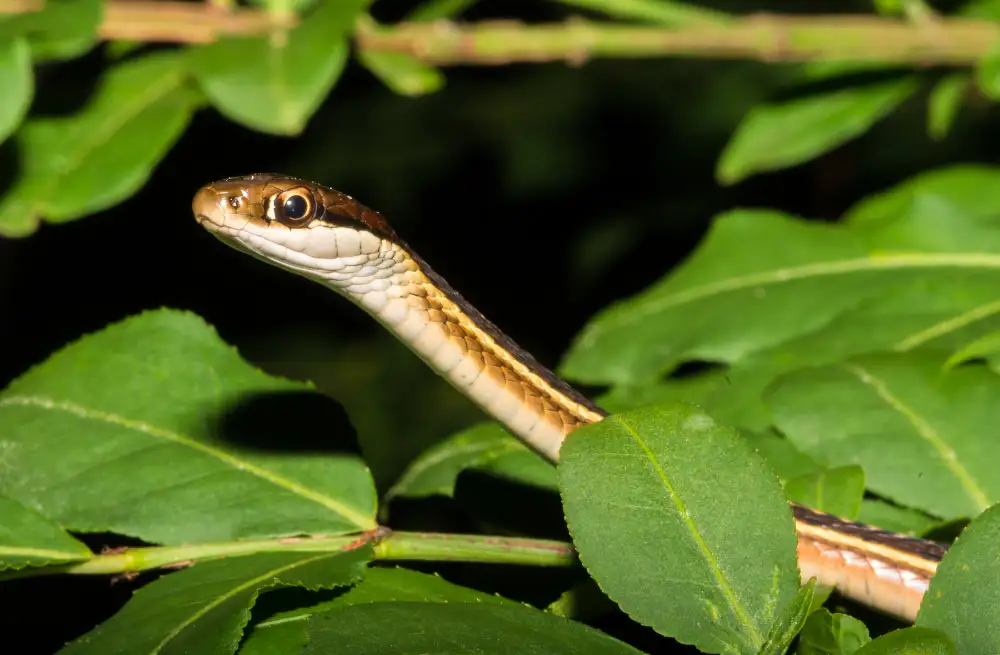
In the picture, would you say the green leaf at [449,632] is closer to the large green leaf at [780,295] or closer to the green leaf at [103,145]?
the large green leaf at [780,295]

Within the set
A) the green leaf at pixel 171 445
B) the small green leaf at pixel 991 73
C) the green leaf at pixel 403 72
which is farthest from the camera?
the green leaf at pixel 403 72

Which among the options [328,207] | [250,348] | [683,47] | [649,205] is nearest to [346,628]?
[328,207]

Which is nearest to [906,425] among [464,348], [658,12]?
[464,348]

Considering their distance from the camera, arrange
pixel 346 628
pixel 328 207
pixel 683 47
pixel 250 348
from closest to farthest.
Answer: pixel 346 628
pixel 328 207
pixel 683 47
pixel 250 348

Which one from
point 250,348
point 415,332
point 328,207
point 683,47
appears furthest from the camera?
point 250,348

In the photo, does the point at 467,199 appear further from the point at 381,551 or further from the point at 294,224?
the point at 381,551

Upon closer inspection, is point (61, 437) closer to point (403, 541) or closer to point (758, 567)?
point (403, 541)

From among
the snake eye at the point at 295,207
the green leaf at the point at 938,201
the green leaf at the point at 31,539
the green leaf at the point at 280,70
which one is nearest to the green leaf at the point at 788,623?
the green leaf at the point at 31,539
